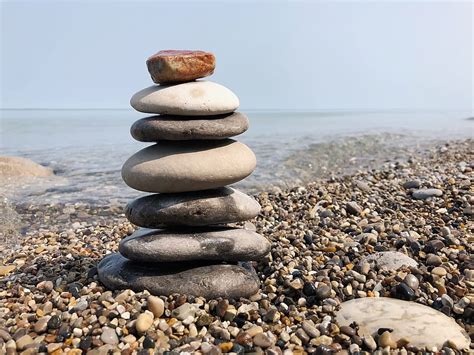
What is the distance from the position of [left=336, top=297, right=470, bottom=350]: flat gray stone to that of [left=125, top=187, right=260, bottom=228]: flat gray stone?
5.01ft

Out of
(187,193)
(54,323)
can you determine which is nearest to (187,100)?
(187,193)

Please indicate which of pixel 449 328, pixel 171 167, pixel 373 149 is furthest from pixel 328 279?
pixel 373 149

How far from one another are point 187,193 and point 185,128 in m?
0.72

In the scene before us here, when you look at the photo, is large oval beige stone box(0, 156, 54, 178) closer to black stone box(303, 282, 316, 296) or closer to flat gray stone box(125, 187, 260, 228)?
flat gray stone box(125, 187, 260, 228)

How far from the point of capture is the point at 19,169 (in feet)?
47.4

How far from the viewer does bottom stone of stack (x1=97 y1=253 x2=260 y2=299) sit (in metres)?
4.76

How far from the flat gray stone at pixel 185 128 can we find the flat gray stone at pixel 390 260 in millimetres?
2126

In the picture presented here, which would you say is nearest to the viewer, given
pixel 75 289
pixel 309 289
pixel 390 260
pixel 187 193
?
pixel 309 289

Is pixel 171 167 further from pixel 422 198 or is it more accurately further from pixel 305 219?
pixel 422 198

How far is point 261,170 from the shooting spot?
13.6 meters

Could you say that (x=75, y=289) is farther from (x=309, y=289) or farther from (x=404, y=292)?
(x=404, y=292)

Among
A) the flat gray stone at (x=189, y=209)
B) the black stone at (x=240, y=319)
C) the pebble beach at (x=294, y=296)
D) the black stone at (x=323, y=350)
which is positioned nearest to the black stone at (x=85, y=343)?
the pebble beach at (x=294, y=296)

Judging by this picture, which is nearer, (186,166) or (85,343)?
(85,343)

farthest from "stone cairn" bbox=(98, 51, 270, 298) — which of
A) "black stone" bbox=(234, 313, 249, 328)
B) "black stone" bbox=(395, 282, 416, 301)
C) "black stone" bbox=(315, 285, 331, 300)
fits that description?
"black stone" bbox=(395, 282, 416, 301)
